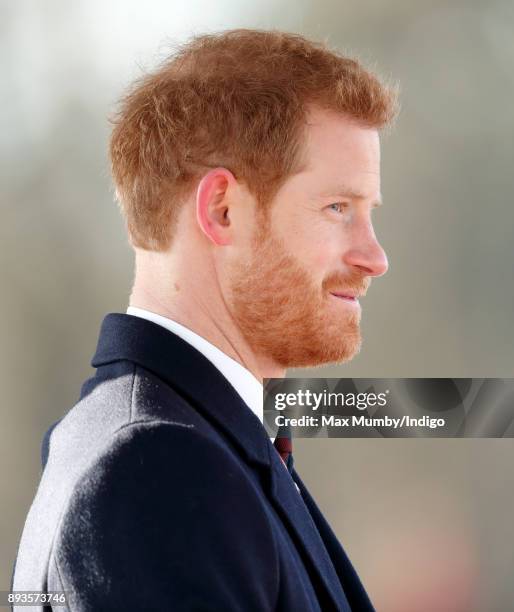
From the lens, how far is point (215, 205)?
1.47 metres

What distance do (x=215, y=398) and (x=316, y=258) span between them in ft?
0.92

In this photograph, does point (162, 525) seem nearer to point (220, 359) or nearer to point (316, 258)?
point (220, 359)

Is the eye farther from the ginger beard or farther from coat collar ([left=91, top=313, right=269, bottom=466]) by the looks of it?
coat collar ([left=91, top=313, right=269, bottom=466])

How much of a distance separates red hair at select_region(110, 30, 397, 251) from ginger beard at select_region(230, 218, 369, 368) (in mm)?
95

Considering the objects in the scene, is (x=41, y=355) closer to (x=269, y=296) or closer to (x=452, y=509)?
(x=452, y=509)

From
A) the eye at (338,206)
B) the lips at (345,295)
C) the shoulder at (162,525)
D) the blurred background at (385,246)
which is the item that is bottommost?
the shoulder at (162,525)

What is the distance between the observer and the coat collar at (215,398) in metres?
1.34

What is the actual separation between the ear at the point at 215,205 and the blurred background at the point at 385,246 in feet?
10.2
